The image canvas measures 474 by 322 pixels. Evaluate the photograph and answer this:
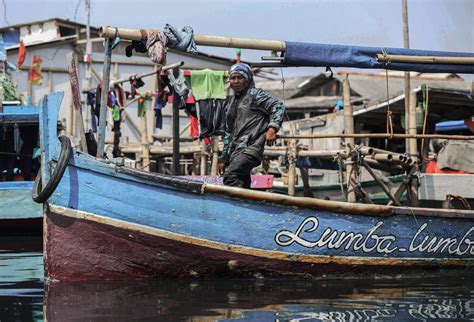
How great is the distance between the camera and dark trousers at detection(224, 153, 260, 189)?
22.8ft

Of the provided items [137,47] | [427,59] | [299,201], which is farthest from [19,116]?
[427,59]

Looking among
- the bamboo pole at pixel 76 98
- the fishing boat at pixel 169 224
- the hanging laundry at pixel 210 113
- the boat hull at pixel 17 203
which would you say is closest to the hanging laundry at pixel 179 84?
the hanging laundry at pixel 210 113

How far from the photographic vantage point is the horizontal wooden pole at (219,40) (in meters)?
6.72

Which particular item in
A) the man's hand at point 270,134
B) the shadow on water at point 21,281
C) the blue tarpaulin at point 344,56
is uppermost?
the blue tarpaulin at point 344,56

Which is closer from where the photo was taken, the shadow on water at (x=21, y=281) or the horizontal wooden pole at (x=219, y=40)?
the shadow on water at (x=21, y=281)

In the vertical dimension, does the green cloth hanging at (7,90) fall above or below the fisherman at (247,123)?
above

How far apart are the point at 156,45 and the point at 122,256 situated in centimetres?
192

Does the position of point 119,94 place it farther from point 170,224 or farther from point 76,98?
point 170,224

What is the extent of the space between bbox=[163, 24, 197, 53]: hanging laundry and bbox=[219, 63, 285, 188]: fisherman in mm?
519

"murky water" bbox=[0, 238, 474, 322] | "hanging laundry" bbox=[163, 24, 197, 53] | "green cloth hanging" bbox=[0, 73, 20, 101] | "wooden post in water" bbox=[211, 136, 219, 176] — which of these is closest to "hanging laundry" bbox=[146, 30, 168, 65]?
"hanging laundry" bbox=[163, 24, 197, 53]

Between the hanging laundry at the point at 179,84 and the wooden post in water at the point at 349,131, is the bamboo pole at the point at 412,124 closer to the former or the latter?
the wooden post in water at the point at 349,131

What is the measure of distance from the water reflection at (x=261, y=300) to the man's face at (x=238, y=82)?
1.82 metres

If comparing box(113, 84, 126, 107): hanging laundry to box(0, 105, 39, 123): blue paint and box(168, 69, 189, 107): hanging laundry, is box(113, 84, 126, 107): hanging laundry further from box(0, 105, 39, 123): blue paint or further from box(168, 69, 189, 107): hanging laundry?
box(0, 105, 39, 123): blue paint

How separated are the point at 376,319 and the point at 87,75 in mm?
16748
